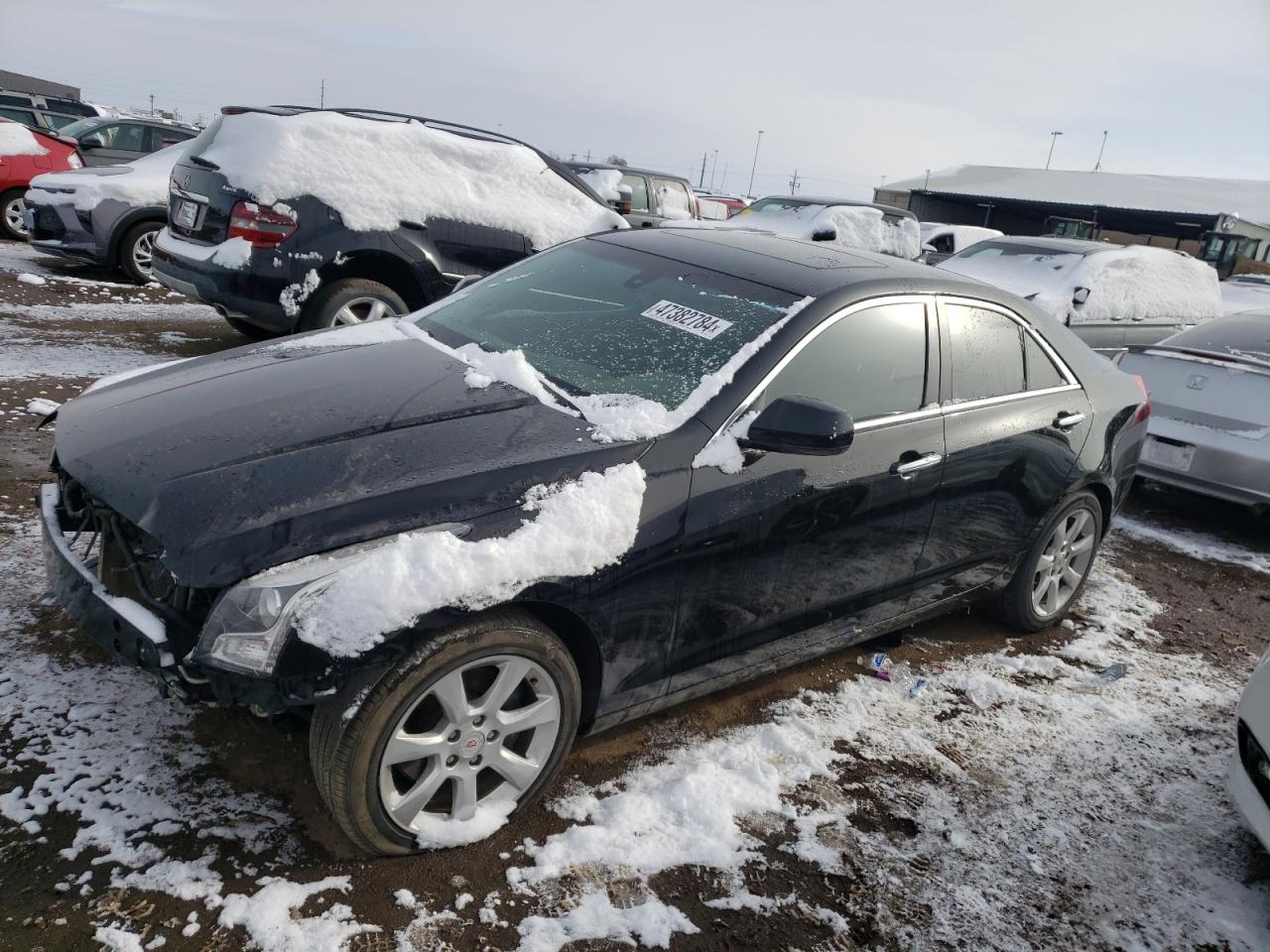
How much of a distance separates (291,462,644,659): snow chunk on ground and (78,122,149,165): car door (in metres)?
12.6

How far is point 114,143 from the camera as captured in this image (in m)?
12.3

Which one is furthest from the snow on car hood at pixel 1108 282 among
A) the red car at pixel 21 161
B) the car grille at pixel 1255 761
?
the red car at pixel 21 161

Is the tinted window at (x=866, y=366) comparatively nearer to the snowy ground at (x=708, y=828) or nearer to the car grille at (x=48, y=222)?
the snowy ground at (x=708, y=828)

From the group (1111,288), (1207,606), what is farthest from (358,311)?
(1111,288)

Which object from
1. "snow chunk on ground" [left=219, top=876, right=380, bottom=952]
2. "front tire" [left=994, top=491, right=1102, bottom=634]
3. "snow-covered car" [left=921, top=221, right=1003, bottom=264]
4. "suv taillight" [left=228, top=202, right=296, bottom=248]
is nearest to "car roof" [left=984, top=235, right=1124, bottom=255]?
"snow-covered car" [left=921, top=221, right=1003, bottom=264]

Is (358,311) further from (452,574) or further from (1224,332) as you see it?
(1224,332)

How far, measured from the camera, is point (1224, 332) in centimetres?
648

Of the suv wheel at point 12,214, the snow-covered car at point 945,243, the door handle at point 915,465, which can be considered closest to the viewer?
the door handle at point 915,465

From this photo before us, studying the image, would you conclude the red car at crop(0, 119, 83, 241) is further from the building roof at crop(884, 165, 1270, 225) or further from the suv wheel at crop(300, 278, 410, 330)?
the building roof at crop(884, 165, 1270, 225)

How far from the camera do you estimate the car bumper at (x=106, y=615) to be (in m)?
2.16

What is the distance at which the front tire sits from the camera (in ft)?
13.3

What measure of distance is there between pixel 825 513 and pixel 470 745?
1.37 metres

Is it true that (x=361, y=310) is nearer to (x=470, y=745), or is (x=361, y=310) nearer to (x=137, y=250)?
(x=470, y=745)

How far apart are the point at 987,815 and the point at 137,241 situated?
31.0 feet
